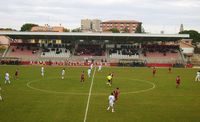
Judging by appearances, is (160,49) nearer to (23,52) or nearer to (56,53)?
(56,53)

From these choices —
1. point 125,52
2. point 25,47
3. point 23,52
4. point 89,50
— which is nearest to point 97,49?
point 89,50

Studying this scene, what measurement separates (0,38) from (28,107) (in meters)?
113

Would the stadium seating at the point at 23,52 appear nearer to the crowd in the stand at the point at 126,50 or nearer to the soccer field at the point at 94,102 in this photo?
the crowd in the stand at the point at 126,50

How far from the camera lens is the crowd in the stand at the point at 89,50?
262 ft

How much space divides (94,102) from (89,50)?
5416cm

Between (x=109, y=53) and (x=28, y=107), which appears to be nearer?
(x=28, y=107)

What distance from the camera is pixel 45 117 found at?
2247 cm

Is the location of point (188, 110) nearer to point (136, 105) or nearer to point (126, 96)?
point (136, 105)

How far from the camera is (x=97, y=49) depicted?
82.4m

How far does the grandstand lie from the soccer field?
1328 inches

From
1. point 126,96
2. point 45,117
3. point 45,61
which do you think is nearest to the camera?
point 45,117

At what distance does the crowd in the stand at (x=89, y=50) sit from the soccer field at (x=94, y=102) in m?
38.9

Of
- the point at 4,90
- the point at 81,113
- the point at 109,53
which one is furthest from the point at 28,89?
the point at 109,53

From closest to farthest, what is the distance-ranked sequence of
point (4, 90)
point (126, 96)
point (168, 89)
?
point (126, 96) < point (4, 90) < point (168, 89)
